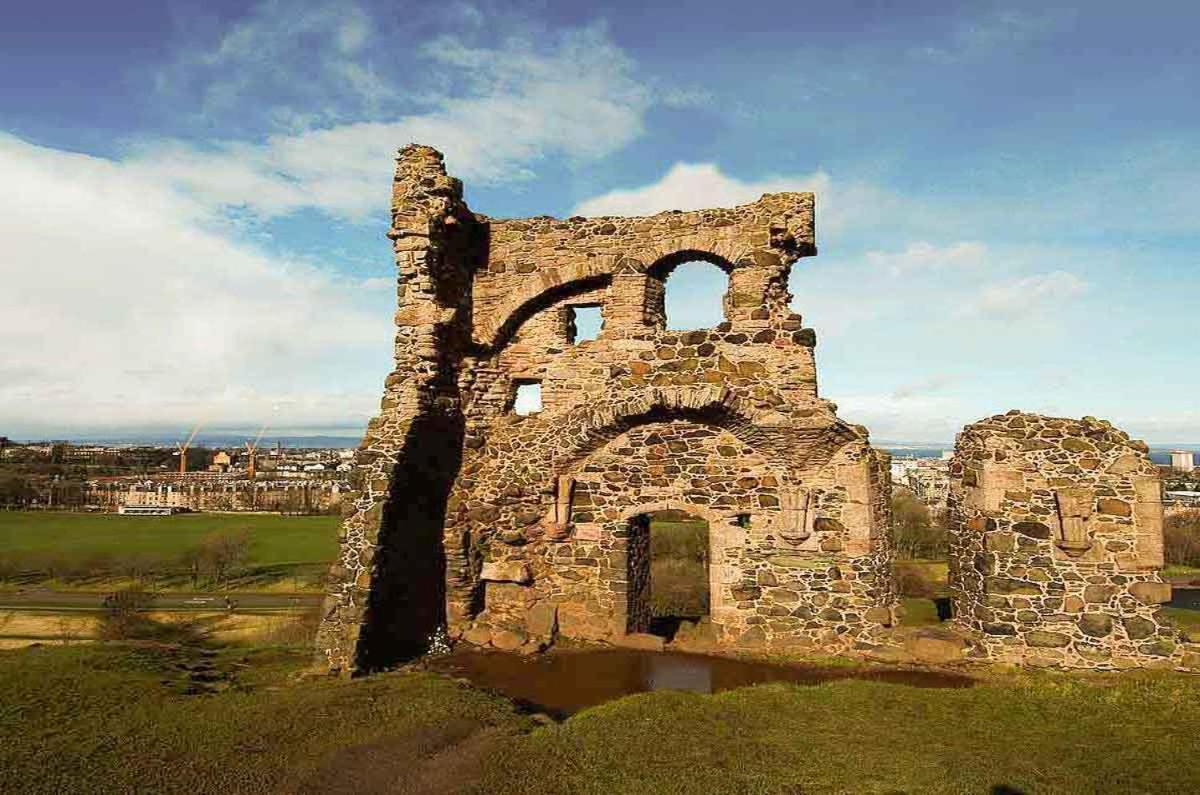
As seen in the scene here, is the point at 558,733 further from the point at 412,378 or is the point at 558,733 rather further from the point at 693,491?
the point at 412,378

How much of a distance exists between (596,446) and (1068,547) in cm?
633

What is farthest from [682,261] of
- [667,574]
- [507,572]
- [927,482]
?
[927,482]

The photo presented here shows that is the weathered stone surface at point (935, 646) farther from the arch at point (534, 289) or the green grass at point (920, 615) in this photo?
the arch at point (534, 289)

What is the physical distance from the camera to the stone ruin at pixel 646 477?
8641 millimetres

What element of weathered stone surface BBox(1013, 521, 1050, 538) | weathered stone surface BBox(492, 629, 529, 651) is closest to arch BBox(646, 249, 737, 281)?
weathered stone surface BBox(1013, 521, 1050, 538)

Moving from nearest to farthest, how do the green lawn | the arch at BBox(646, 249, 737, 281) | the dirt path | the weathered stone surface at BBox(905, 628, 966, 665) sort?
the dirt path → the weathered stone surface at BBox(905, 628, 966, 665) → the arch at BBox(646, 249, 737, 281) → the green lawn

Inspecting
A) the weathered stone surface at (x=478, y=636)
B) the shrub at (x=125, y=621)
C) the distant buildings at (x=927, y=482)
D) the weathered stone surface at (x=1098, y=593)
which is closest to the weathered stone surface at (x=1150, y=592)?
the weathered stone surface at (x=1098, y=593)

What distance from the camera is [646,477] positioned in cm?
1066

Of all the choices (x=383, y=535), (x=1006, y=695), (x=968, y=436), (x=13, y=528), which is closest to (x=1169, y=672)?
(x=1006, y=695)

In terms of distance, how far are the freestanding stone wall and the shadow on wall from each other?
7.50m

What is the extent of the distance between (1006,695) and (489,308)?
28.7ft

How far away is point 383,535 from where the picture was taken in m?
9.14

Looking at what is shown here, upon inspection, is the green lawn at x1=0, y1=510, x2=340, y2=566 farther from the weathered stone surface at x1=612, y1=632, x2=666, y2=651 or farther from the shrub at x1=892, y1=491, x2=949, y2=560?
the weathered stone surface at x1=612, y1=632, x2=666, y2=651

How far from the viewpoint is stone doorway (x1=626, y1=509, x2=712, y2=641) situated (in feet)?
35.4
